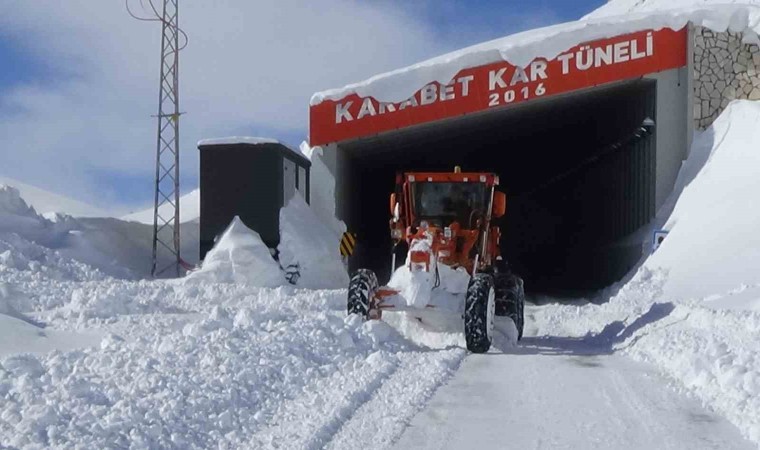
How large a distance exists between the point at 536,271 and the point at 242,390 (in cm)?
3128

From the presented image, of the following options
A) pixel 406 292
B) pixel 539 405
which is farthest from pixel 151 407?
pixel 406 292

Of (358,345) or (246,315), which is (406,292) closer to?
(358,345)

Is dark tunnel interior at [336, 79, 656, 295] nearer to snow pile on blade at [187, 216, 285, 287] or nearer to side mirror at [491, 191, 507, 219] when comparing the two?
snow pile on blade at [187, 216, 285, 287]

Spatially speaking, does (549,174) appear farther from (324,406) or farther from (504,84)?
(324,406)

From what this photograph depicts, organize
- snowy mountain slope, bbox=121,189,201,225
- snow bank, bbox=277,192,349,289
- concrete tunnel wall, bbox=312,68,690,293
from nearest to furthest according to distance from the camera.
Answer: snow bank, bbox=277,192,349,289 < concrete tunnel wall, bbox=312,68,690,293 < snowy mountain slope, bbox=121,189,201,225

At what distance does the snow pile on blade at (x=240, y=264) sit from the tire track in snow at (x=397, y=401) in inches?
408

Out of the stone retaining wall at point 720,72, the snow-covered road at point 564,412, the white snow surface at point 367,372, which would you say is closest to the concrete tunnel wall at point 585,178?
the stone retaining wall at point 720,72

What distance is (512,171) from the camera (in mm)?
38625

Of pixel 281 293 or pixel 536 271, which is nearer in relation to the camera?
pixel 281 293

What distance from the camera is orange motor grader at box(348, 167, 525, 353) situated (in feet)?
39.1

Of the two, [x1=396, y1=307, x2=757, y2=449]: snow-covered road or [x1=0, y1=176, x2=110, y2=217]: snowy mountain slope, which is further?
[x1=0, y1=176, x2=110, y2=217]: snowy mountain slope

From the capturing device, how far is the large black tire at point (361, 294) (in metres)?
12.1

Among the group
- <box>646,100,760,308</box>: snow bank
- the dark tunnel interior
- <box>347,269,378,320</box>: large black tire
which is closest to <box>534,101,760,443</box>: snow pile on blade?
<box>646,100,760,308</box>: snow bank

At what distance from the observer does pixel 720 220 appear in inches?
742
